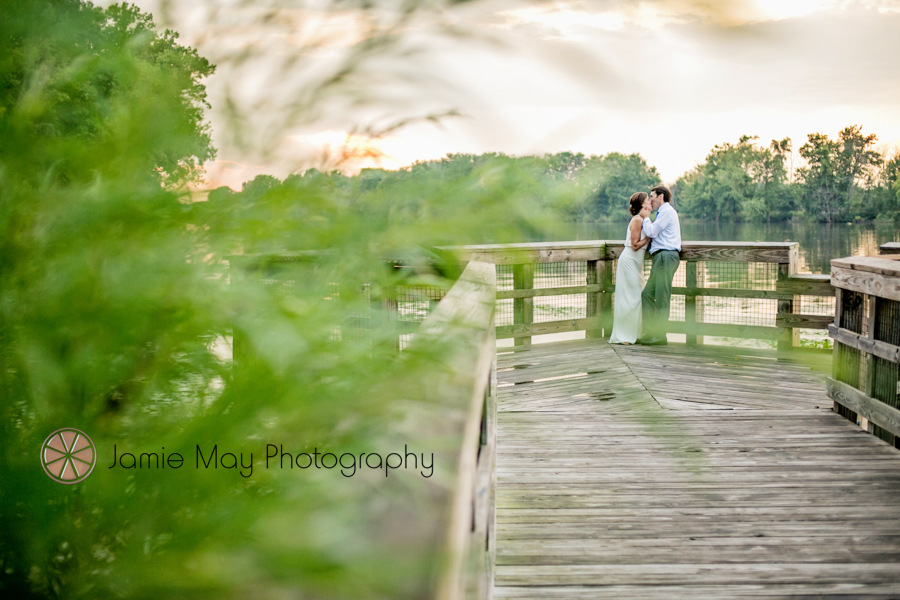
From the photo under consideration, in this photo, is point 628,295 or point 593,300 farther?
point 593,300

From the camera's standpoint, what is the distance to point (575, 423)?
3.65 metres

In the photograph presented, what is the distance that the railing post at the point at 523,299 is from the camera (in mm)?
5875

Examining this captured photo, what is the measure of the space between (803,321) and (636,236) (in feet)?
5.55

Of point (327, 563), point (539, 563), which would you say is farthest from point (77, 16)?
point (539, 563)

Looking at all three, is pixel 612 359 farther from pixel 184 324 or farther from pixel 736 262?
pixel 184 324

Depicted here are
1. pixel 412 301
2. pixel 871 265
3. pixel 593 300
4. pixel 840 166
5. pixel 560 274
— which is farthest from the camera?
pixel 840 166

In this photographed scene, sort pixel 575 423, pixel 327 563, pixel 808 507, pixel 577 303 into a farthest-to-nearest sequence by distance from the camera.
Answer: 1. pixel 577 303
2. pixel 575 423
3. pixel 808 507
4. pixel 327 563

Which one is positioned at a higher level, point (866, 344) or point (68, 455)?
point (68, 455)

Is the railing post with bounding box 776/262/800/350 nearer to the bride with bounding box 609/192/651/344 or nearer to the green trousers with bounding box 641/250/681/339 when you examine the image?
the green trousers with bounding box 641/250/681/339

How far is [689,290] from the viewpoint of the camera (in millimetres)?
6082

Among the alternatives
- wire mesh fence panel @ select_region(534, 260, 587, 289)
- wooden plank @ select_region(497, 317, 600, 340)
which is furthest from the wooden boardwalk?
wire mesh fence panel @ select_region(534, 260, 587, 289)

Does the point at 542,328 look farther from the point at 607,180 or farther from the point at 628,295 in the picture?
the point at 607,180

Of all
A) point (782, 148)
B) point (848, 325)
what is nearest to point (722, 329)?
point (848, 325)

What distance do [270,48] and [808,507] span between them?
286 centimetres
